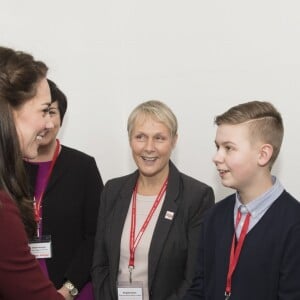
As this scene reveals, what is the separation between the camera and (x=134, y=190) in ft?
8.62

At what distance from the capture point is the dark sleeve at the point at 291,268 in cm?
184

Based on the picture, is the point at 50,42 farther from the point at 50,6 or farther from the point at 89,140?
the point at 89,140

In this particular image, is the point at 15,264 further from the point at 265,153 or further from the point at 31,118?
the point at 265,153

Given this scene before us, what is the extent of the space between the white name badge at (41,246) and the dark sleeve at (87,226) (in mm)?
155

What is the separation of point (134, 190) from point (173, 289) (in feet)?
1.84

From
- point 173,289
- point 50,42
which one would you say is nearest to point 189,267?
point 173,289

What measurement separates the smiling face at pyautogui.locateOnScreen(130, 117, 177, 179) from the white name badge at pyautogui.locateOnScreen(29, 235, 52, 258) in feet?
2.03

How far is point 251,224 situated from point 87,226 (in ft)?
3.43

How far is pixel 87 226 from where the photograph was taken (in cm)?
268

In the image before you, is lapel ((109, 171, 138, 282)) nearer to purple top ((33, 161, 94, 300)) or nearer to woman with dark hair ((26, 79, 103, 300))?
woman with dark hair ((26, 79, 103, 300))

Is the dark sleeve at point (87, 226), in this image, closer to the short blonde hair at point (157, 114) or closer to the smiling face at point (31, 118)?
the short blonde hair at point (157, 114)

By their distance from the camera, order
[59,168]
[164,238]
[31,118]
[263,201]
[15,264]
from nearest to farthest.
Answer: [15,264]
[31,118]
[263,201]
[164,238]
[59,168]

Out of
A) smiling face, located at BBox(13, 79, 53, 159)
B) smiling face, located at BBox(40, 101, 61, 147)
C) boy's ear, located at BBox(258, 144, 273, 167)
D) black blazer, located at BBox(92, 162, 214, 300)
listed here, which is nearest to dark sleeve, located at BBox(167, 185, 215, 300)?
black blazer, located at BBox(92, 162, 214, 300)

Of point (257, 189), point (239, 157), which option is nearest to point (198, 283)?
point (257, 189)
